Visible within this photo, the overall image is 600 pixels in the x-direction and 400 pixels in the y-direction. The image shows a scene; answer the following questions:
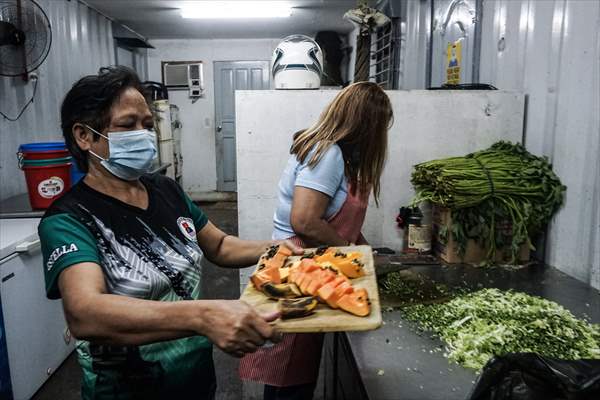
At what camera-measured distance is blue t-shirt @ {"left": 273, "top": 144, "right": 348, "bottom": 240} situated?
1902mm

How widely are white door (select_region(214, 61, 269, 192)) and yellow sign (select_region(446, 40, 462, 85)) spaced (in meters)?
5.37

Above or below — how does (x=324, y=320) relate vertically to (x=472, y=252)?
above

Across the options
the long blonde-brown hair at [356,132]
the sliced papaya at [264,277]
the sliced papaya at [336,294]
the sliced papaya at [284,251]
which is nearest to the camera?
the sliced papaya at [336,294]

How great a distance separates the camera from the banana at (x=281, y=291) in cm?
134

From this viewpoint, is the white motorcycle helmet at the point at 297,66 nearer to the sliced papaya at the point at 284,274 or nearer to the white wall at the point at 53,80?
the sliced papaya at the point at 284,274

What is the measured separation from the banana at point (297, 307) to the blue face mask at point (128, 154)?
0.60 m

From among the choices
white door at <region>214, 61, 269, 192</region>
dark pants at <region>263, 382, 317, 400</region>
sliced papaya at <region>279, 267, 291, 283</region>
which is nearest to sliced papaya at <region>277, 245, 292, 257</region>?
sliced papaya at <region>279, 267, 291, 283</region>

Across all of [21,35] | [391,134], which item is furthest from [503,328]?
[21,35]

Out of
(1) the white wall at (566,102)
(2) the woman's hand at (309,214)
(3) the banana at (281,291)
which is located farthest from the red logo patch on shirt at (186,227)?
(1) the white wall at (566,102)

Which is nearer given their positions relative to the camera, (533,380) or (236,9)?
(533,380)

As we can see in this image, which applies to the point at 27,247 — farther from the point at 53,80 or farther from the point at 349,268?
the point at 53,80

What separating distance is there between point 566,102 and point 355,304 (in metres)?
1.78

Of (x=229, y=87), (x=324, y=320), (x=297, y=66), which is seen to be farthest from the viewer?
(x=229, y=87)

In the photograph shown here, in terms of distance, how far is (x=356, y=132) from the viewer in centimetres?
204
